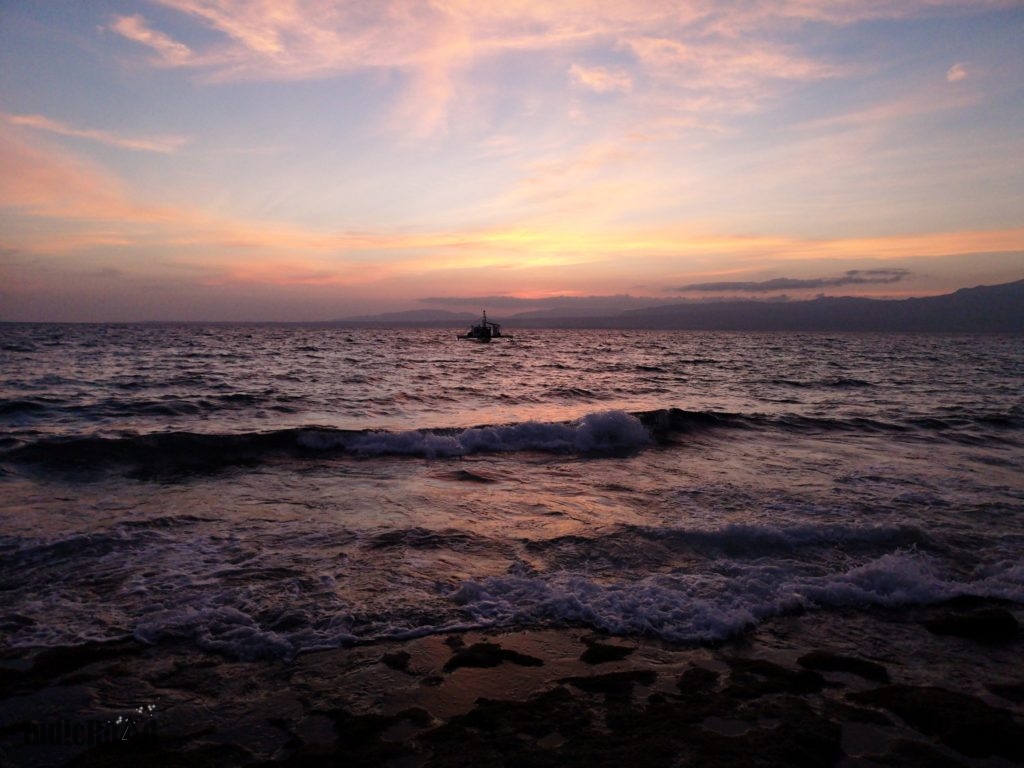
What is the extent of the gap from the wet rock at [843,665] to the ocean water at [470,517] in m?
0.73

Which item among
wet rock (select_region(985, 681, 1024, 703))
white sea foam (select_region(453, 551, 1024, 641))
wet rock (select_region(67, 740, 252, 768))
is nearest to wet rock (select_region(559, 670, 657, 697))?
white sea foam (select_region(453, 551, 1024, 641))

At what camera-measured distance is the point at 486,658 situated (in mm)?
5305

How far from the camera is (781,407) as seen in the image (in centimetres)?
2419

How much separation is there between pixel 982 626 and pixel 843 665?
183 cm

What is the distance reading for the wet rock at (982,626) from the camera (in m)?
5.69

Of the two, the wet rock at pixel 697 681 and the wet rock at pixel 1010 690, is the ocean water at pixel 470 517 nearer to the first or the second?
the wet rock at pixel 697 681

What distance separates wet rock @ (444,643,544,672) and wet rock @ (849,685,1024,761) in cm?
266

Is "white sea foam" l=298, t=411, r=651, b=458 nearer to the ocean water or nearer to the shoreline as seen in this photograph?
the ocean water

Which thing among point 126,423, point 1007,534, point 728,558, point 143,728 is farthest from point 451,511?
point 126,423

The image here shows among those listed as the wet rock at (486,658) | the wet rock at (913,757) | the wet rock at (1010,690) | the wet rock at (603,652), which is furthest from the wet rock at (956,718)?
the wet rock at (486,658)

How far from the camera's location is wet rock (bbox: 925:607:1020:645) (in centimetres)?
569

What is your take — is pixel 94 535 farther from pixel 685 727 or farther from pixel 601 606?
pixel 685 727

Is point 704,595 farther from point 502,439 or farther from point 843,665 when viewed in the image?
point 502,439

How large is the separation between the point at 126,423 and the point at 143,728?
53.5 ft
